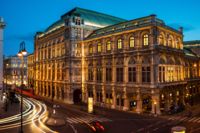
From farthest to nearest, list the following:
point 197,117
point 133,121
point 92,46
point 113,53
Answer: point 92,46, point 113,53, point 197,117, point 133,121

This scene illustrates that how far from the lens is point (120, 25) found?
2180 inches

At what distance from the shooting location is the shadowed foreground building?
45219mm

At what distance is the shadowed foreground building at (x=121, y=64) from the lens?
45219 millimetres

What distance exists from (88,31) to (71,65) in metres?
12.3

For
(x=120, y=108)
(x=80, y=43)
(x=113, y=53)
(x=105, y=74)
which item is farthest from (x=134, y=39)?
(x=80, y=43)

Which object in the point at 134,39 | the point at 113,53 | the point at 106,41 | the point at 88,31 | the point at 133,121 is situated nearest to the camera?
the point at 133,121

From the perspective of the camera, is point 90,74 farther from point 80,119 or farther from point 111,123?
point 111,123

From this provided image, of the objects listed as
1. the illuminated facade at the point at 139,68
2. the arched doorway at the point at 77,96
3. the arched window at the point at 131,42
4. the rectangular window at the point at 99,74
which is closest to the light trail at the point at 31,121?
the arched doorway at the point at 77,96

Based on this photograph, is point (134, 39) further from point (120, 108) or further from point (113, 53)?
point (120, 108)

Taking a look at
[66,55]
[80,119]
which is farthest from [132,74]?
[66,55]

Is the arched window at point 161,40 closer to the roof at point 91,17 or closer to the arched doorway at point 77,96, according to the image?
the roof at point 91,17

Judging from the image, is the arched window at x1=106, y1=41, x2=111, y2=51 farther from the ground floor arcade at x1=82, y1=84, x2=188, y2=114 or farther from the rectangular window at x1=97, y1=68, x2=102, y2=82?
the ground floor arcade at x1=82, y1=84, x2=188, y2=114

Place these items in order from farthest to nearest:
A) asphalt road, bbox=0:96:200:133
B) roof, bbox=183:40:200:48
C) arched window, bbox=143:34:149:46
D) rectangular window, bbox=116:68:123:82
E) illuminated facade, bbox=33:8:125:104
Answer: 1. roof, bbox=183:40:200:48
2. illuminated facade, bbox=33:8:125:104
3. rectangular window, bbox=116:68:123:82
4. arched window, bbox=143:34:149:46
5. asphalt road, bbox=0:96:200:133

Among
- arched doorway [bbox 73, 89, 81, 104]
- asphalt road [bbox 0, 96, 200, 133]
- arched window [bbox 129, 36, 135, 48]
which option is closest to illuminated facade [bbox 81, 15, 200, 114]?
arched window [bbox 129, 36, 135, 48]
